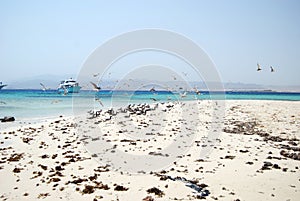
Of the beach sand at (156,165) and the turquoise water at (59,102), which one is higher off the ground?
the beach sand at (156,165)

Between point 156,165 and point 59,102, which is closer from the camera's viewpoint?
point 156,165

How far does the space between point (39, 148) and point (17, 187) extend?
637 centimetres

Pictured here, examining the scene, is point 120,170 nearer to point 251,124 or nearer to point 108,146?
point 108,146

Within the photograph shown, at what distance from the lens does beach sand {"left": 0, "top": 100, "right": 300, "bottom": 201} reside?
924 cm

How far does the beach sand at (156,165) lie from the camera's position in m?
9.24

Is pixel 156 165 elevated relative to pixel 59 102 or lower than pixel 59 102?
elevated

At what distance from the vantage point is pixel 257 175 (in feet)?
35.7

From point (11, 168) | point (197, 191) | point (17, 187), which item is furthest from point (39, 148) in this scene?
point (197, 191)

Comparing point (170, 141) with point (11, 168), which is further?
point (170, 141)

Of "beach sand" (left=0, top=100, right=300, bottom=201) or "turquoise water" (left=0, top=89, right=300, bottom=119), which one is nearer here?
"beach sand" (left=0, top=100, right=300, bottom=201)

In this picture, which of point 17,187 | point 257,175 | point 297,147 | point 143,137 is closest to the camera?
point 17,187

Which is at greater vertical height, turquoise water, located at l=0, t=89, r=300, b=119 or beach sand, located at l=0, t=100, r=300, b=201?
beach sand, located at l=0, t=100, r=300, b=201

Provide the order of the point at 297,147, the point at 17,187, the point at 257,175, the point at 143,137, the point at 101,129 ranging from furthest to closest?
the point at 101,129
the point at 143,137
the point at 297,147
the point at 257,175
the point at 17,187

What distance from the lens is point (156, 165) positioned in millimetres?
12438
